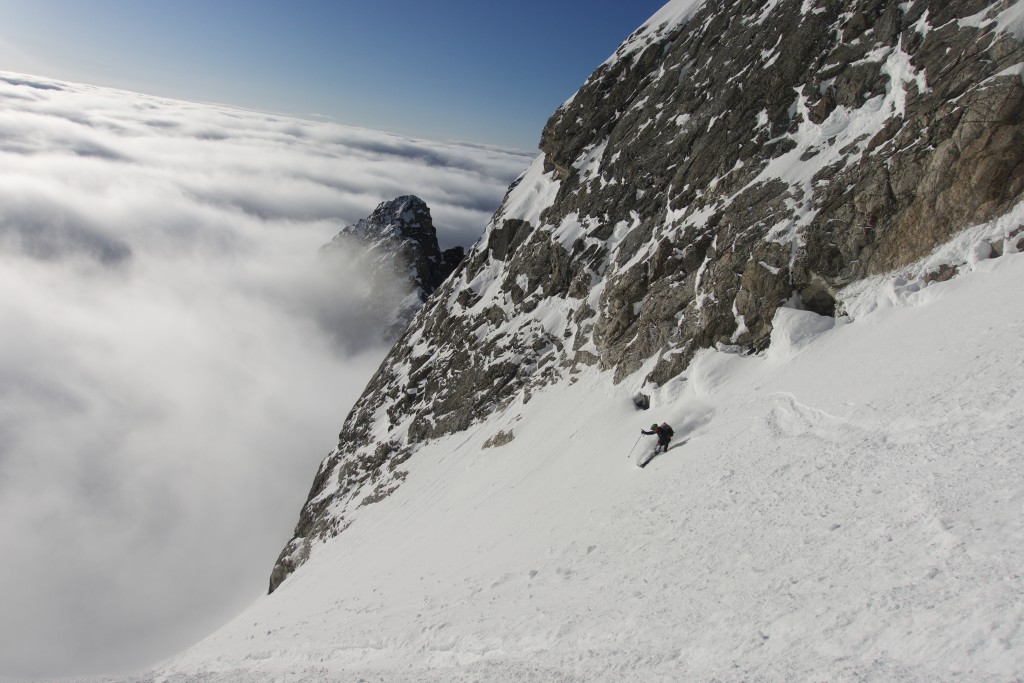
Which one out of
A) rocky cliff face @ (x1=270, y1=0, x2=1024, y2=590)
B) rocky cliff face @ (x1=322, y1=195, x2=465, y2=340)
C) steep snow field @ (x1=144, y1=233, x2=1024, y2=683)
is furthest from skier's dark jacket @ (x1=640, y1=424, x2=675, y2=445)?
Result: rocky cliff face @ (x1=322, y1=195, x2=465, y2=340)

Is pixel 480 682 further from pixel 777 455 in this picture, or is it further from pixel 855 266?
pixel 855 266

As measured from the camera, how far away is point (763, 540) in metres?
12.3

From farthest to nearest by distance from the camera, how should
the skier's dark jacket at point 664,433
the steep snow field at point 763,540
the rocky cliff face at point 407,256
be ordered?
the rocky cliff face at point 407,256
the skier's dark jacket at point 664,433
the steep snow field at point 763,540

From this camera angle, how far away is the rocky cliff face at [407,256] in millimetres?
131500

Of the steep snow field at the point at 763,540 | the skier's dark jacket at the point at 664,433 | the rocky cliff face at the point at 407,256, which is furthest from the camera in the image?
the rocky cliff face at the point at 407,256

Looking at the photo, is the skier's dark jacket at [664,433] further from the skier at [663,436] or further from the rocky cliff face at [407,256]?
the rocky cliff face at [407,256]

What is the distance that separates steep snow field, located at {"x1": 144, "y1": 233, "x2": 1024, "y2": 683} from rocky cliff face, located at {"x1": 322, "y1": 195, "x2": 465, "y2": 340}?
353 feet

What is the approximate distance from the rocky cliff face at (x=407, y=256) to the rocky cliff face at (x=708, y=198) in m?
74.3

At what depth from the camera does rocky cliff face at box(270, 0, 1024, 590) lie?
22.3m

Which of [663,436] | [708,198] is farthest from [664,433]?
[708,198]

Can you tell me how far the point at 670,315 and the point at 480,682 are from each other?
22191 mm

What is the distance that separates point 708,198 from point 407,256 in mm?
105860

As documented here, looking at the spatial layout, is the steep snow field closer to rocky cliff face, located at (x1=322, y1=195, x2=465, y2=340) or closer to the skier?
the skier

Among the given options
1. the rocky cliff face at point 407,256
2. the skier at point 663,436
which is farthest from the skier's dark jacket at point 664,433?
the rocky cliff face at point 407,256
